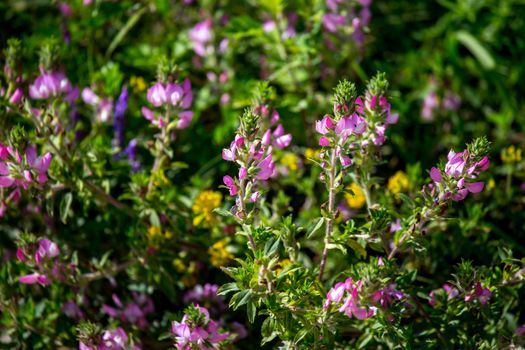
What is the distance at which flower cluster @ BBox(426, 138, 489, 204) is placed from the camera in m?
1.78

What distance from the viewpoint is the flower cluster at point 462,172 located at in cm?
178

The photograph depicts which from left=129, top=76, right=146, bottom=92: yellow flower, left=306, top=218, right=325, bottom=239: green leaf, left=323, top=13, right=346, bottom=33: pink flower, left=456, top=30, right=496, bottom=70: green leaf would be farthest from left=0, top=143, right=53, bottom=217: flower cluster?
left=456, top=30, right=496, bottom=70: green leaf

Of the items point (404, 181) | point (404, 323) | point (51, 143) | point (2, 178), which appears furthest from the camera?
point (404, 181)

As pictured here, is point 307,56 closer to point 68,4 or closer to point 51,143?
point 51,143

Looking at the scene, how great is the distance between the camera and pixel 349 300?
5.75 ft

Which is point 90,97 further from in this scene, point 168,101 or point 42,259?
point 42,259

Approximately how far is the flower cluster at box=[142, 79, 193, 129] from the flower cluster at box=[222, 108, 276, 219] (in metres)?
0.55

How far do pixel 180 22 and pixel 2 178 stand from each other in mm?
1942

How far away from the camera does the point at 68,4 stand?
3.70 meters

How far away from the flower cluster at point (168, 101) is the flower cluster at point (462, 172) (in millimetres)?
973

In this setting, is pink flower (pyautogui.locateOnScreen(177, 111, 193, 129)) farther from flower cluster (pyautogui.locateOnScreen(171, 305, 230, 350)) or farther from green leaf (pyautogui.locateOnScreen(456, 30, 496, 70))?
green leaf (pyautogui.locateOnScreen(456, 30, 496, 70))

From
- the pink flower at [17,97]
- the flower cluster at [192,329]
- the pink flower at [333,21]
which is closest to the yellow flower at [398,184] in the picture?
the pink flower at [333,21]

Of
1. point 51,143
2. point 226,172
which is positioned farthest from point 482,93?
point 51,143

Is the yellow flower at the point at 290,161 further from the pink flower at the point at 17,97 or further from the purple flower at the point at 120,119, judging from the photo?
the pink flower at the point at 17,97
